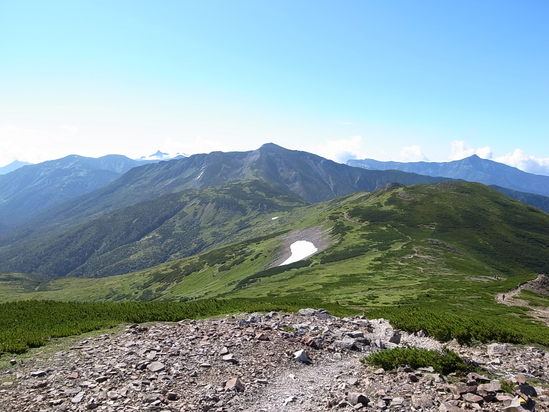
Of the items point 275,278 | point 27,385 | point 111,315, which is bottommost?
point 275,278

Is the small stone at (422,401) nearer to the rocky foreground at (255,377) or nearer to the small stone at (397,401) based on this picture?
the rocky foreground at (255,377)

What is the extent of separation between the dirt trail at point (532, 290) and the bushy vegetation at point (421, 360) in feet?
140

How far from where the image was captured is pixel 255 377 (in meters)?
18.0

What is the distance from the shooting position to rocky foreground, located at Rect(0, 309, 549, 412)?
1434 cm

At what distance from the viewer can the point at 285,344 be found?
22.6m

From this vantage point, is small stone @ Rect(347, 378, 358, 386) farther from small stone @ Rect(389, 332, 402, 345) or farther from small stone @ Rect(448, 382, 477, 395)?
small stone @ Rect(389, 332, 402, 345)

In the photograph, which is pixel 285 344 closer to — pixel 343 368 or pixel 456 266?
pixel 343 368

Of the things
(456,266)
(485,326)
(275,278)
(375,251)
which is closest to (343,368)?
(485,326)

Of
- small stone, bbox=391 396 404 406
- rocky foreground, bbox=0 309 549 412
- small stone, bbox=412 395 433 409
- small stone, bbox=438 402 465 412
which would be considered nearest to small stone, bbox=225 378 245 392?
rocky foreground, bbox=0 309 549 412

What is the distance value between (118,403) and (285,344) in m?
10.7

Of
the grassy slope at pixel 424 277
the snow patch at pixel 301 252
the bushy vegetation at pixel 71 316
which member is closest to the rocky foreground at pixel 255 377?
the bushy vegetation at pixel 71 316

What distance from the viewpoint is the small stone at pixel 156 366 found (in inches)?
701

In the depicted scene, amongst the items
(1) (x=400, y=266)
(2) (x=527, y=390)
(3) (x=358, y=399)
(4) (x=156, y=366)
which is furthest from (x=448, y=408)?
(1) (x=400, y=266)

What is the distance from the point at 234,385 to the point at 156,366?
14.4 feet
